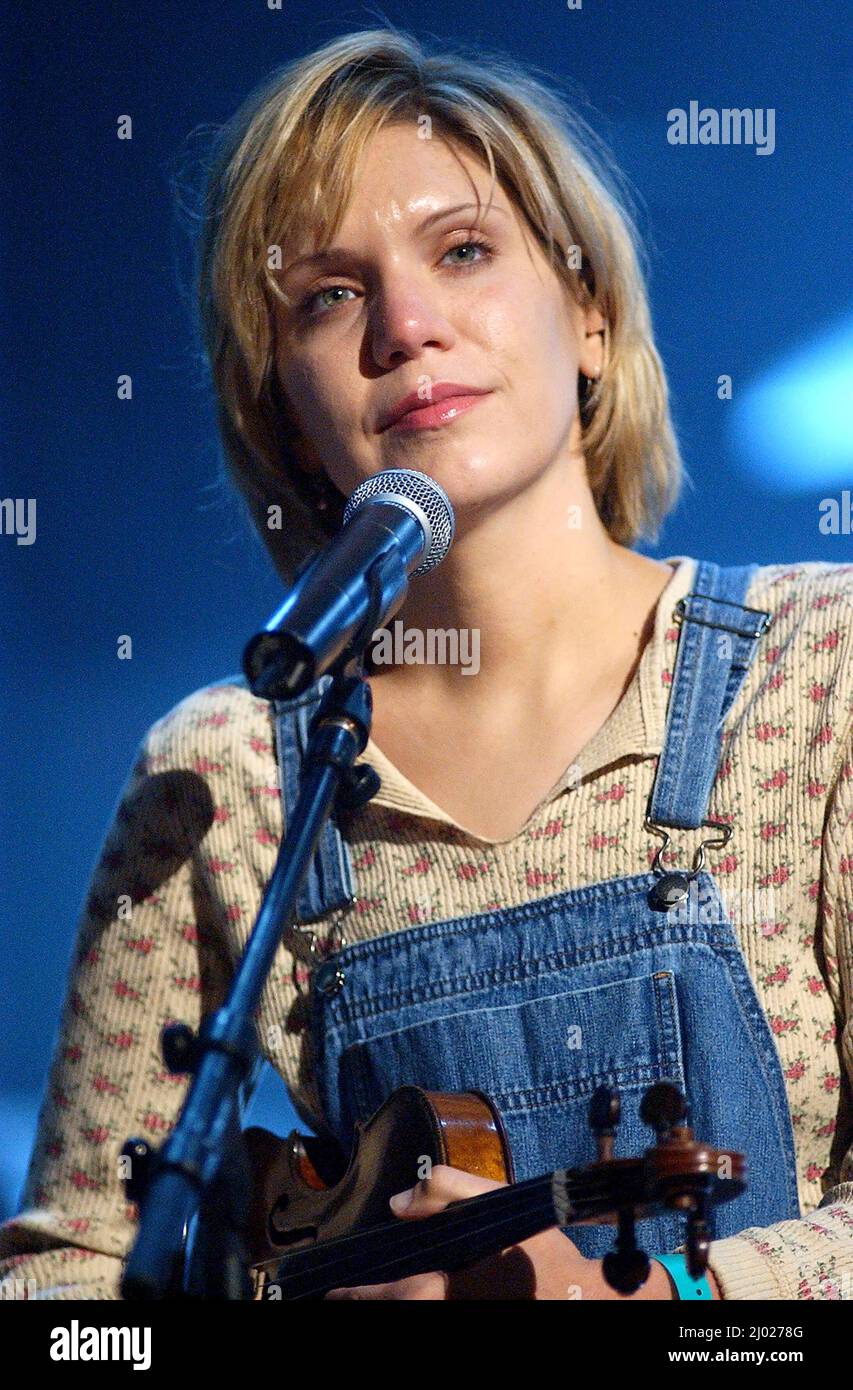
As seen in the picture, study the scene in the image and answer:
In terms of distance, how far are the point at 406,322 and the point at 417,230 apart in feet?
0.34

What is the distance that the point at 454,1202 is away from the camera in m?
1.09

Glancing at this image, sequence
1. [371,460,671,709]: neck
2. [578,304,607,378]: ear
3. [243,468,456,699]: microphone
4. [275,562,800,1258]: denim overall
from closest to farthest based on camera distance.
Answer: [243,468,456,699]: microphone → [275,562,800,1258]: denim overall → [371,460,671,709]: neck → [578,304,607,378]: ear

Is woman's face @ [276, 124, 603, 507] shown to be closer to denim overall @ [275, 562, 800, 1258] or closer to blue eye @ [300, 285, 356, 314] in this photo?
blue eye @ [300, 285, 356, 314]

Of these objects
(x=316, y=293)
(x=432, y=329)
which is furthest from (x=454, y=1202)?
(x=316, y=293)

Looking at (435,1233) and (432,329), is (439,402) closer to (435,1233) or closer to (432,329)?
(432,329)

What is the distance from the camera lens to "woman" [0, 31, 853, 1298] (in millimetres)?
1279

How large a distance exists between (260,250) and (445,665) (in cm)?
44

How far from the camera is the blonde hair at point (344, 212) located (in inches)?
59.2

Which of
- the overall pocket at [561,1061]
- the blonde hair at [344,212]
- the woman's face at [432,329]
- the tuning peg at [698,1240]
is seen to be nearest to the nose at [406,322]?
the woman's face at [432,329]

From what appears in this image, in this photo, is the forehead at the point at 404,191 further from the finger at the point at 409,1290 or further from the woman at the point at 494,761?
the finger at the point at 409,1290

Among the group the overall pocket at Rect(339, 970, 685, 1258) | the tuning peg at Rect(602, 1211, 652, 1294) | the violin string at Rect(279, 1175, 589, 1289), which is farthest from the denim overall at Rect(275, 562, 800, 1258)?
the tuning peg at Rect(602, 1211, 652, 1294)

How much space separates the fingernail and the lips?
0.64m

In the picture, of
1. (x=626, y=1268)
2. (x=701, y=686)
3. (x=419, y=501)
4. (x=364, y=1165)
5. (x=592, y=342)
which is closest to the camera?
(x=626, y=1268)

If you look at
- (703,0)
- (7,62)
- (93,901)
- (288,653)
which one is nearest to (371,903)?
(93,901)
